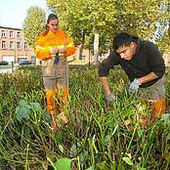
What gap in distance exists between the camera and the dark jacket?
144 inches

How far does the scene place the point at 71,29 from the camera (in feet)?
88.1

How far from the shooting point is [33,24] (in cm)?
4456

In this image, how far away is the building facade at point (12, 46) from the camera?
80944 millimetres

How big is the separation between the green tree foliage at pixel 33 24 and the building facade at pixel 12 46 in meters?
31.8

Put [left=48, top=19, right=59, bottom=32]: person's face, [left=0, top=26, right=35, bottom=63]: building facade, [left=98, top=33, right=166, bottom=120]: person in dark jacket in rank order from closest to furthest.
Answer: [left=98, top=33, right=166, bottom=120]: person in dark jacket < [left=48, top=19, right=59, bottom=32]: person's face < [left=0, top=26, right=35, bottom=63]: building facade

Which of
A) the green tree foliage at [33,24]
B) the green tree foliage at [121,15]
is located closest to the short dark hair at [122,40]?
the green tree foliage at [121,15]

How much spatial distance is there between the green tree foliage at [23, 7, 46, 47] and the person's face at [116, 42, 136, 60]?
38.9 meters

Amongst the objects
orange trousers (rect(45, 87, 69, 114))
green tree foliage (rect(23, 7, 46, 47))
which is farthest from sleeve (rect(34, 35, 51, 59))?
green tree foliage (rect(23, 7, 46, 47))

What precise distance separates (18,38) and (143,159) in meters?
86.3

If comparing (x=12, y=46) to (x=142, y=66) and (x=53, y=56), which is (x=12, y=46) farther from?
(x=142, y=66)

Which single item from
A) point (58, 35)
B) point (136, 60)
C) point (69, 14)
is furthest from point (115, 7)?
point (136, 60)

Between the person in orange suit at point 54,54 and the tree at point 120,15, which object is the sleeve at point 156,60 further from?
the tree at point 120,15

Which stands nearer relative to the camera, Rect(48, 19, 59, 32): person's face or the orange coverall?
Rect(48, 19, 59, 32): person's face

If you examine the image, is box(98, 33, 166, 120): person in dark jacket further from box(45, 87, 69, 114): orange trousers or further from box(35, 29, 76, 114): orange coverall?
box(35, 29, 76, 114): orange coverall
